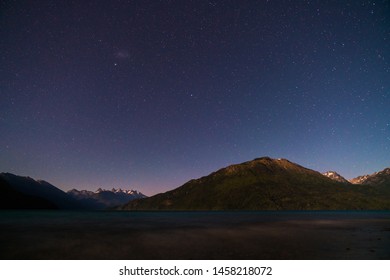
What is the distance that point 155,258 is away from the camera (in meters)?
28.5
